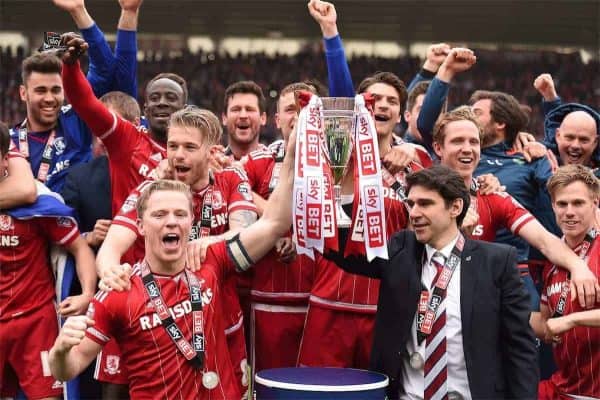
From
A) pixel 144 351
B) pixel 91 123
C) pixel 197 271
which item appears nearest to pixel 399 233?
pixel 197 271

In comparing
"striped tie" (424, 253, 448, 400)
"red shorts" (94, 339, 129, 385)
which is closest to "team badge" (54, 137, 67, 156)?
"red shorts" (94, 339, 129, 385)

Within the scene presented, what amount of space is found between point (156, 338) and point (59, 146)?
175 cm

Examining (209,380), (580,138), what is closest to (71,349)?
(209,380)

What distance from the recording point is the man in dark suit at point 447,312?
12.7ft

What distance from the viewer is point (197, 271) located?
3980 mm

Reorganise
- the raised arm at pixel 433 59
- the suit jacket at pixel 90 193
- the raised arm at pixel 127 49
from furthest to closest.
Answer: the raised arm at pixel 433 59 → the raised arm at pixel 127 49 → the suit jacket at pixel 90 193

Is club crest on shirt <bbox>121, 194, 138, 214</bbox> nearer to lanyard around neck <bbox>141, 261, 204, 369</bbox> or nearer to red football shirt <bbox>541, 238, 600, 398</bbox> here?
lanyard around neck <bbox>141, 261, 204, 369</bbox>

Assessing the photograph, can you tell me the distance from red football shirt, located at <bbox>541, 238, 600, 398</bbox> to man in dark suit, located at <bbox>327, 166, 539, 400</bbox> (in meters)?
0.75

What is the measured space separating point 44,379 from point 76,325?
138cm

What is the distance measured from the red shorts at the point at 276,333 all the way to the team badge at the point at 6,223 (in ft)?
3.96

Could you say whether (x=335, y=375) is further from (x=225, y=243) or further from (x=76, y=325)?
(x=76, y=325)

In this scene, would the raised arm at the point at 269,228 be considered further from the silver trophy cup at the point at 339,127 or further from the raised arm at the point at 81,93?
the raised arm at the point at 81,93

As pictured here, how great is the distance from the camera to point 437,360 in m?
3.90

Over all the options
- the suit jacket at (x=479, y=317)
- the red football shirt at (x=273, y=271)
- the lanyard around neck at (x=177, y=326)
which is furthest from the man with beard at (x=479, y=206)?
the lanyard around neck at (x=177, y=326)
